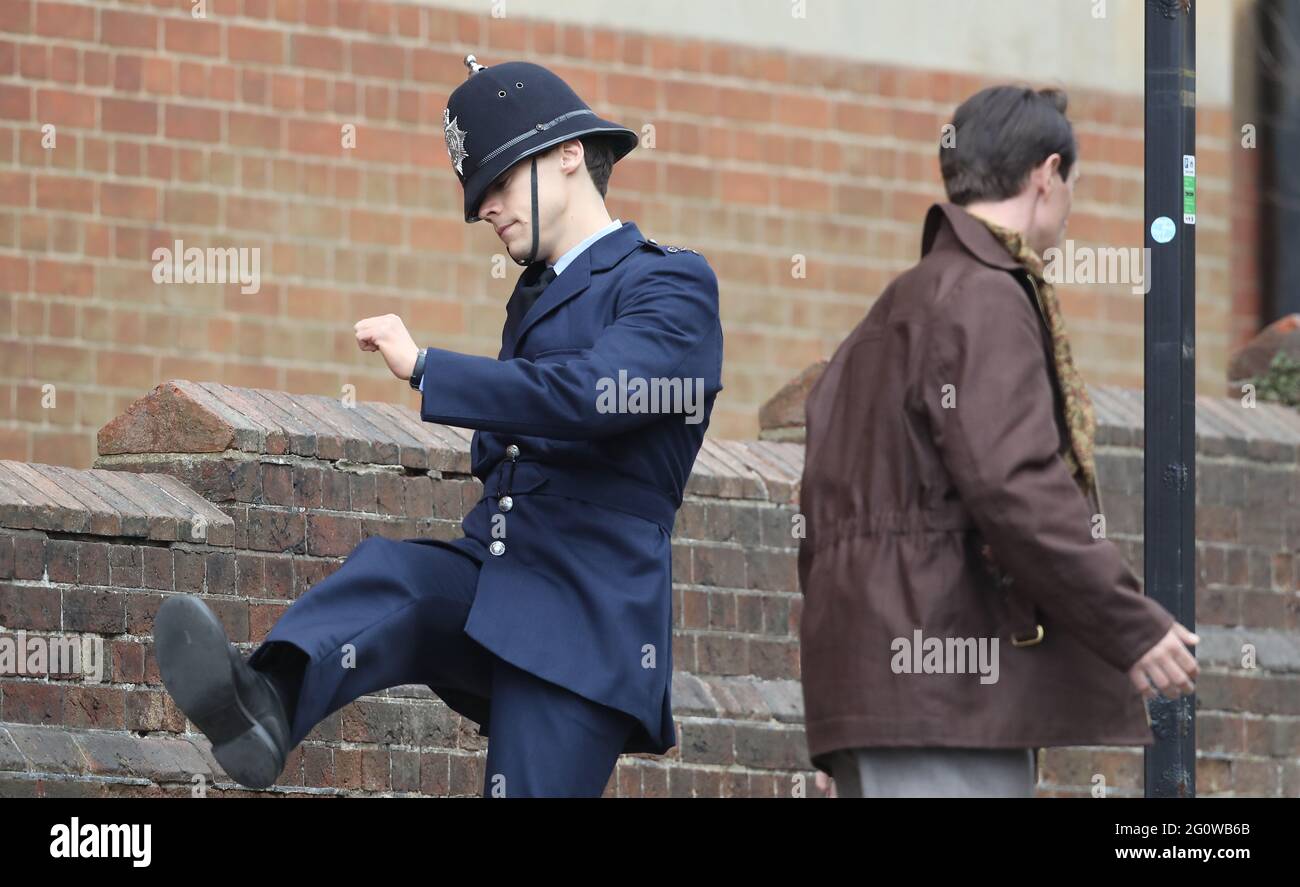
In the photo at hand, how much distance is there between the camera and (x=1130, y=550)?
29.1ft

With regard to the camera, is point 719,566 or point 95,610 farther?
point 719,566

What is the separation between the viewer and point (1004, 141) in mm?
4688

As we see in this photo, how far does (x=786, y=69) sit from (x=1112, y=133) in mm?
1779

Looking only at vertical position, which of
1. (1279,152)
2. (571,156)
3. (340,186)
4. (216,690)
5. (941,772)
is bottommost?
(941,772)

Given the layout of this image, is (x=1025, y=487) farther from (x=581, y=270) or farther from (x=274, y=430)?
(x=274, y=430)

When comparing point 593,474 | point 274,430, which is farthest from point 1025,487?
point 274,430

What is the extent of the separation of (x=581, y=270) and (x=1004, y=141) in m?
1.03

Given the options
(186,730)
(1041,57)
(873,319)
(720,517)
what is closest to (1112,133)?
(1041,57)

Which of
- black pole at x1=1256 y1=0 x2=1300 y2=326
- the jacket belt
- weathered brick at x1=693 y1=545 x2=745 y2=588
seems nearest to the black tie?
the jacket belt

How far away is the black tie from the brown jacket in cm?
94

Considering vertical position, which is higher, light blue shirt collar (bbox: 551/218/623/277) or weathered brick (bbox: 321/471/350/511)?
light blue shirt collar (bbox: 551/218/623/277)

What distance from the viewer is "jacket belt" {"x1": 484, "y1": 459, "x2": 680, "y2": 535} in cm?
526

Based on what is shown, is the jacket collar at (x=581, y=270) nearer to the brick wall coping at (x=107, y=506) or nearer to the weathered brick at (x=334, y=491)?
the brick wall coping at (x=107, y=506)

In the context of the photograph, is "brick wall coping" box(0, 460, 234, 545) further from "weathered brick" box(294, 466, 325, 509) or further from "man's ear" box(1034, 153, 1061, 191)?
"man's ear" box(1034, 153, 1061, 191)
